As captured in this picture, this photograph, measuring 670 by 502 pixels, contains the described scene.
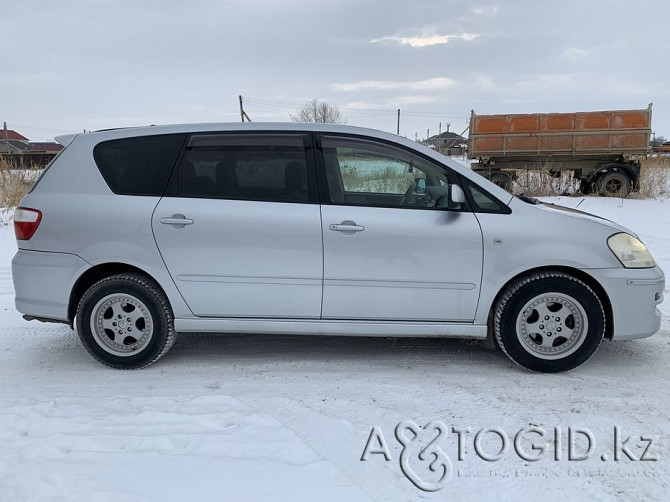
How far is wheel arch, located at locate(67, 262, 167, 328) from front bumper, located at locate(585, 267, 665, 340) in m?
3.17

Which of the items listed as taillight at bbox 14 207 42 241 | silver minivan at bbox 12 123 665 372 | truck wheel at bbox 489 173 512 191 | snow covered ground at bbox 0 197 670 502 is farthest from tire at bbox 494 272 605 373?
truck wheel at bbox 489 173 512 191

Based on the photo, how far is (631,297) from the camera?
11.4ft

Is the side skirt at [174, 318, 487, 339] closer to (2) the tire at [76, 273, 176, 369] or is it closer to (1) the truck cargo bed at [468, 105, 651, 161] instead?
(2) the tire at [76, 273, 176, 369]

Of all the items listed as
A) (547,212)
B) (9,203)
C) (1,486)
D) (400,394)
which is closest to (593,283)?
(547,212)

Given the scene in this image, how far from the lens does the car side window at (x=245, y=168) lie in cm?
365

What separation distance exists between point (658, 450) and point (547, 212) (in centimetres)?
160

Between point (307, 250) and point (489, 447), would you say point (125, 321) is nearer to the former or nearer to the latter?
point (307, 250)

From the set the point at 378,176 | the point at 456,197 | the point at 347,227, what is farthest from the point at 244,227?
the point at 456,197

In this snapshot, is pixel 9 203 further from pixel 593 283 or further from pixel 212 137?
pixel 593 283

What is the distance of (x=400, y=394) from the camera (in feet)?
10.9

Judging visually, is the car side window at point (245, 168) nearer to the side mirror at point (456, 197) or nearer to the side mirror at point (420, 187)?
the side mirror at point (420, 187)

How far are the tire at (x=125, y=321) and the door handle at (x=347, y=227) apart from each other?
1.34m

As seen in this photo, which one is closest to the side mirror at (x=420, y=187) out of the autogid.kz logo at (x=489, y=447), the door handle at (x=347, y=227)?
the door handle at (x=347, y=227)

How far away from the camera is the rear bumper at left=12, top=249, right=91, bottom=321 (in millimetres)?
3670
